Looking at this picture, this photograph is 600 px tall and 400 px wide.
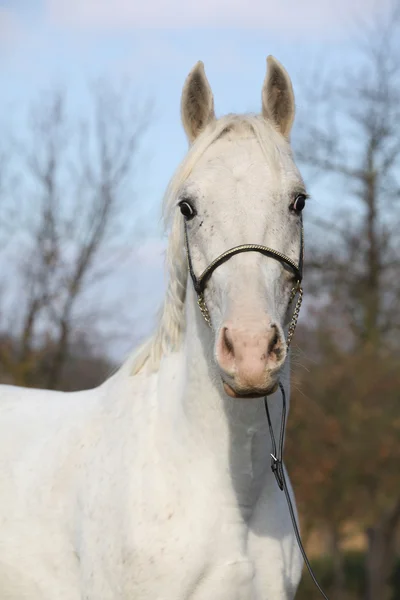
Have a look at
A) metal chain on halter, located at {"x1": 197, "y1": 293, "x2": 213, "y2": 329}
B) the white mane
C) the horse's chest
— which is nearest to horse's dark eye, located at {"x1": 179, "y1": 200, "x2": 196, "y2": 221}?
the white mane

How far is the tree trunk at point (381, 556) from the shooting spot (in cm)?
1679

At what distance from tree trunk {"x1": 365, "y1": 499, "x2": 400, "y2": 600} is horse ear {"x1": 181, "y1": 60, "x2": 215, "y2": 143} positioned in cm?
1458

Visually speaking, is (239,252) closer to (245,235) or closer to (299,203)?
(245,235)

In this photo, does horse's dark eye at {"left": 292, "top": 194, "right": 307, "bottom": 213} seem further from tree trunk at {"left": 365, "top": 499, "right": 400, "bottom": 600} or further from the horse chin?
tree trunk at {"left": 365, "top": 499, "right": 400, "bottom": 600}

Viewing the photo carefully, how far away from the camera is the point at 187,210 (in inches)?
124

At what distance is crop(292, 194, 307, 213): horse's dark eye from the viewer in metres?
3.15

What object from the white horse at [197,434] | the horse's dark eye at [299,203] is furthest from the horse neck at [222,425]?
the horse's dark eye at [299,203]

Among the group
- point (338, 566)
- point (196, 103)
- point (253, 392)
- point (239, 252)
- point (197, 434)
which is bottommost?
point (338, 566)

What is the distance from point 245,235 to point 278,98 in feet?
2.89

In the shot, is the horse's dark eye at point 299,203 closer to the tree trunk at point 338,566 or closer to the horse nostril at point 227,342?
the horse nostril at point 227,342

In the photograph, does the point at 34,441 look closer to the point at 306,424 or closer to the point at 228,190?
the point at 228,190

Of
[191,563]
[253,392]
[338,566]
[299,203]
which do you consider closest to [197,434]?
[191,563]

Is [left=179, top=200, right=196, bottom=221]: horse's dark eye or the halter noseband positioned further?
[left=179, top=200, right=196, bottom=221]: horse's dark eye

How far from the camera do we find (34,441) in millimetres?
4012
